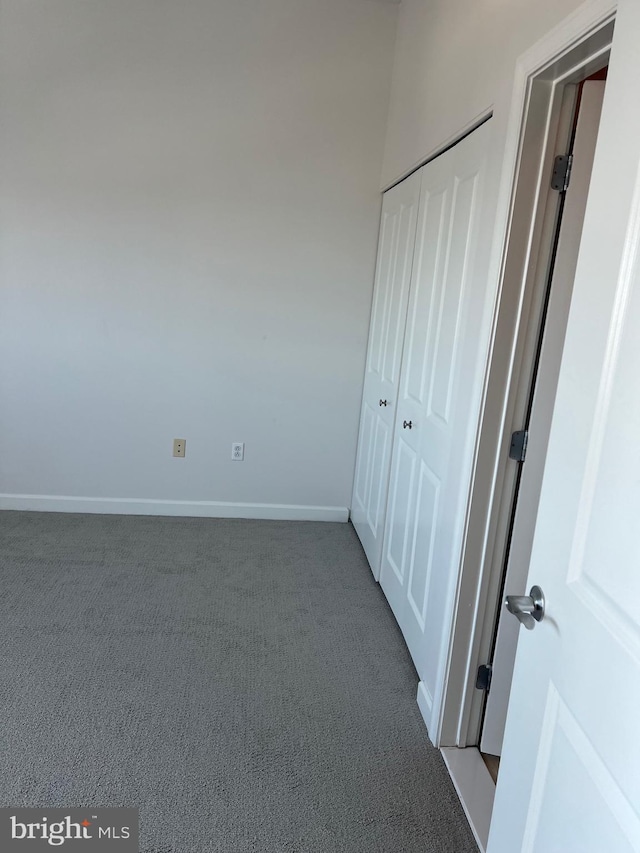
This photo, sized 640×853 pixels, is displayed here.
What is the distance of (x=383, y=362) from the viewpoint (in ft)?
11.0

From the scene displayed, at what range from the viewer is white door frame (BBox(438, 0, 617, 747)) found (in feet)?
5.12

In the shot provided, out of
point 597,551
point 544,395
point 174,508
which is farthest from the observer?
point 174,508

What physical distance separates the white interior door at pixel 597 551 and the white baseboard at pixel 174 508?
2.78 meters

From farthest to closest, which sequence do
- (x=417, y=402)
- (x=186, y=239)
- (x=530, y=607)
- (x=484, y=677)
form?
(x=186, y=239), (x=417, y=402), (x=484, y=677), (x=530, y=607)

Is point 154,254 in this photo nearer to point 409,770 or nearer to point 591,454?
point 409,770

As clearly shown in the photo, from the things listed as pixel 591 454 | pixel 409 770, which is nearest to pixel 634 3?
pixel 591 454

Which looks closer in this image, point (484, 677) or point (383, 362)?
point (484, 677)

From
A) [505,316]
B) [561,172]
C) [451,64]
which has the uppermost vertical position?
[451,64]

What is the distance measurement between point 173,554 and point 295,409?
3.46 ft

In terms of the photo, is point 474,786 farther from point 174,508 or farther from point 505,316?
point 174,508

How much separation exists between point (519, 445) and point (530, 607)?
0.83m

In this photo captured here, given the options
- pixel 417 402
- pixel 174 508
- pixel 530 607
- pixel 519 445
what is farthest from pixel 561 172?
pixel 174 508

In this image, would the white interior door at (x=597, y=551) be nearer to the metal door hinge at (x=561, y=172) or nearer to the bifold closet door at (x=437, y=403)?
the metal door hinge at (x=561, y=172)

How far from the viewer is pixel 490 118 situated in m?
1.96
